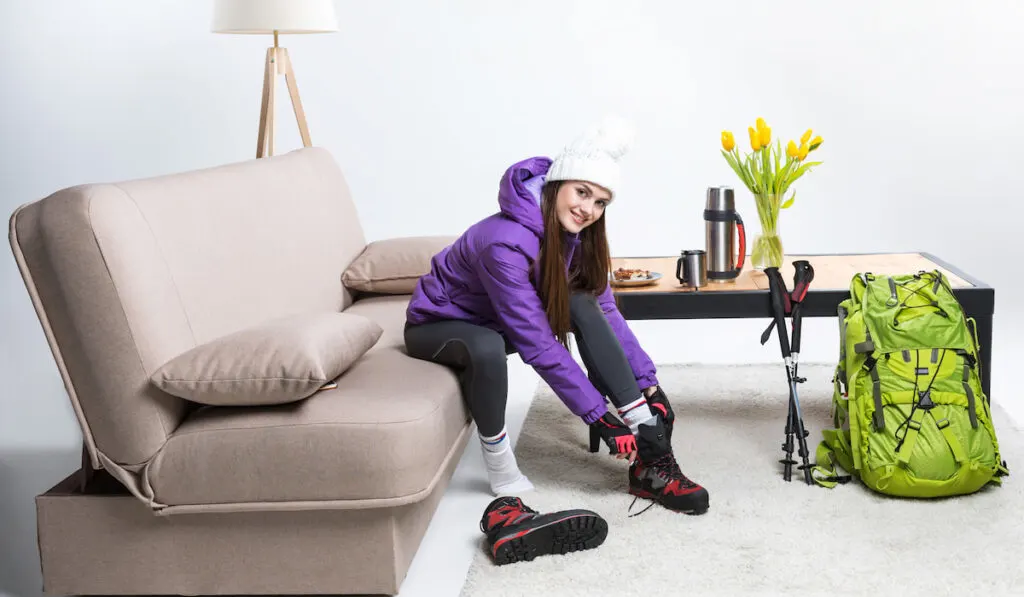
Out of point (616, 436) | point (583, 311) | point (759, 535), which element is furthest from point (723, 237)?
point (759, 535)

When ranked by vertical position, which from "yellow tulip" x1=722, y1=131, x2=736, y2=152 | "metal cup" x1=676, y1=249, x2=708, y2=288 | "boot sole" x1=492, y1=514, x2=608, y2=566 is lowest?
"boot sole" x1=492, y1=514, x2=608, y2=566

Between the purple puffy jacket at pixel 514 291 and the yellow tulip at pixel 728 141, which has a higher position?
the yellow tulip at pixel 728 141

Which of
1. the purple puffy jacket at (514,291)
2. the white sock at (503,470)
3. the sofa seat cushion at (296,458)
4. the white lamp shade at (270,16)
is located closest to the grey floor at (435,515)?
the white sock at (503,470)

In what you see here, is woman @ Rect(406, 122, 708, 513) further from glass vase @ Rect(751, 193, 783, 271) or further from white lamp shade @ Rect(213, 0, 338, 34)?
white lamp shade @ Rect(213, 0, 338, 34)

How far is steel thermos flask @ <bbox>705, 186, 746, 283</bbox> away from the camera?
322cm

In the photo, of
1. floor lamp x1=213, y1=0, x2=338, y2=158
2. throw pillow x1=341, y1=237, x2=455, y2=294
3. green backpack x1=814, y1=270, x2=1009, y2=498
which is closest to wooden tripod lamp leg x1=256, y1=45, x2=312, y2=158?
floor lamp x1=213, y1=0, x2=338, y2=158

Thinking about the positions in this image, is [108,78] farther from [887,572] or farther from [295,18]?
[887,572]

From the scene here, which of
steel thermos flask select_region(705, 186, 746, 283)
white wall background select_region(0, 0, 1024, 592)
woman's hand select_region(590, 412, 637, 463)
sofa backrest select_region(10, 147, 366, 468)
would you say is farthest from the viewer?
white wall background select_region(0, 0, 1024, 592)

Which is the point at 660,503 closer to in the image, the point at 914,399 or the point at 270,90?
the point at 914,399

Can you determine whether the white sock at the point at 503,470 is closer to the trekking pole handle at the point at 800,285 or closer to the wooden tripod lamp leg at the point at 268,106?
the trekking pole handle at the point at 800,285

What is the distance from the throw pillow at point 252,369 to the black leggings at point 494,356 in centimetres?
44

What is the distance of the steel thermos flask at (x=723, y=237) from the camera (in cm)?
322

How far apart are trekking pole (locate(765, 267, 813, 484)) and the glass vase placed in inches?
9.7

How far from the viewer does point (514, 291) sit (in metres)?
2.66
